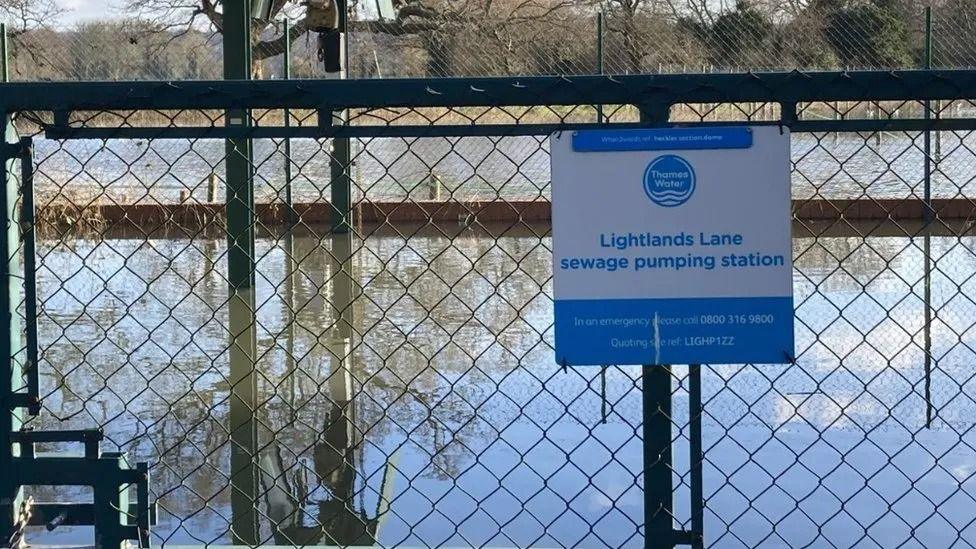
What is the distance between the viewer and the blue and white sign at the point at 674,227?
2467mm

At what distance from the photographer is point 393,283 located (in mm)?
9773

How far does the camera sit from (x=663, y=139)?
2457mm

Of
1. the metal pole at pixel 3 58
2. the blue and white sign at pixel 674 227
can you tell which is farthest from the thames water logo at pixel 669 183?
the metal pole at pixel 3 58

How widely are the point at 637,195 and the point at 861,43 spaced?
13.7 metres

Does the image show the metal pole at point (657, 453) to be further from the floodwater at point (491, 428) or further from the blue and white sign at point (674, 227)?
the floodwater at point (491, 428)

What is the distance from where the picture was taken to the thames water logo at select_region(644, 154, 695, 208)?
247cm

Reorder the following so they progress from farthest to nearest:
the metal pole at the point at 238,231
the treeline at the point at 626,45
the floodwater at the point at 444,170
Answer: the treeline at the point at 626,45
the floodwater at the point at 444,170
the metal pole at the point at 238,231

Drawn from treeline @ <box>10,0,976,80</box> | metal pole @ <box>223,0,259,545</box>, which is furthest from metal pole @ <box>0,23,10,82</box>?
metal pole @ <box>223,0,259,545</box>

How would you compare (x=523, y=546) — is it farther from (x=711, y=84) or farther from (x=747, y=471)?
(x=711, y=84)

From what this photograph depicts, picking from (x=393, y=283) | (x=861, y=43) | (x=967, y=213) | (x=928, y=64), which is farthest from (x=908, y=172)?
(x=393, y=283)

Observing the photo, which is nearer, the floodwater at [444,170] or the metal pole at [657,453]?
the metal pole at [657,453]

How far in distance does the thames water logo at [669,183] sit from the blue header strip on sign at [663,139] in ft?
0.12

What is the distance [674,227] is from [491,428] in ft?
9.68

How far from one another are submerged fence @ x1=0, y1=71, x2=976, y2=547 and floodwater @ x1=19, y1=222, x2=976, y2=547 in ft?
0.07
